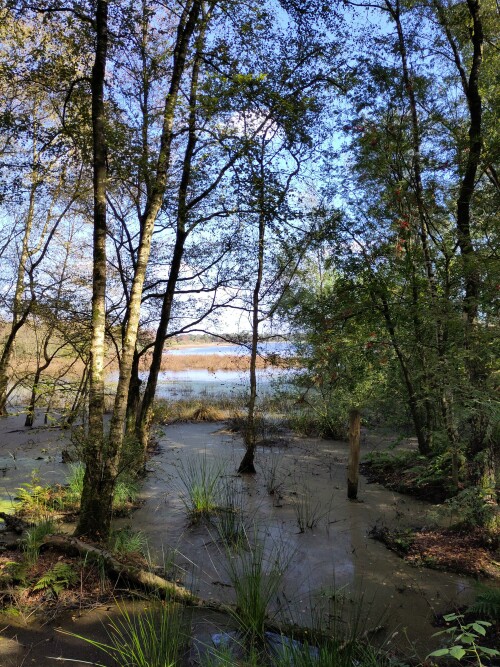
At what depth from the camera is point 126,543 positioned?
4.19 m

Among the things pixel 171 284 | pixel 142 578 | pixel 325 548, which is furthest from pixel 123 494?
pixel 171 284

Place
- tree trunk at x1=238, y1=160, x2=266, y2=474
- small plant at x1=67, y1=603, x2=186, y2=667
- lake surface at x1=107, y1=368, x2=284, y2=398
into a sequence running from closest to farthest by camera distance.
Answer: small plant at x1=67, y1=603, x2=186, y2=667, tree trunk at x1=238, y1=160, x2=266, y2=474, lake surface at x1=107, y1=368, x2=284, y2=398

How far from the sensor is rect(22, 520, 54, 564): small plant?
365 cm

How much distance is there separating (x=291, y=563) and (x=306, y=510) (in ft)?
4.18

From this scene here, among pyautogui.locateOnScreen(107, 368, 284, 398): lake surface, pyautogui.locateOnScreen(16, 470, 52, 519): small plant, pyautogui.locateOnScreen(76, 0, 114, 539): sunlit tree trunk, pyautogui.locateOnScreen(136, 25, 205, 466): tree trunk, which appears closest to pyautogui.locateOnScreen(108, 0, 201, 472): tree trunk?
pyautogui.locateOnScreen(76, 0, 114, 539): sunlit tree trunk

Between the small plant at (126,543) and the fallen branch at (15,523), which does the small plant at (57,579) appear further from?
the fallen branch at (15,523)

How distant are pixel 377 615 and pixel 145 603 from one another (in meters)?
1.77

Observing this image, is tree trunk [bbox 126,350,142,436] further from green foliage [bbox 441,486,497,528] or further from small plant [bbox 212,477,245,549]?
green foliage [bbox 441,486,497,528]

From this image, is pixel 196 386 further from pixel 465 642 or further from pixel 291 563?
pixel 465 642

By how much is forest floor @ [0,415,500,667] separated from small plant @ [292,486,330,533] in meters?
0.03

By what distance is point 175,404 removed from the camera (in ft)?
47.2

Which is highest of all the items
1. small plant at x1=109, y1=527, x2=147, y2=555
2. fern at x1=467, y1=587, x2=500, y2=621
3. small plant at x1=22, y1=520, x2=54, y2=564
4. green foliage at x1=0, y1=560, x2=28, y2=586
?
small plant at x1=22, y1=520, x2=54, y2=564

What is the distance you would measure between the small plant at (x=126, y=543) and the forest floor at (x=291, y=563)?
0.20 m

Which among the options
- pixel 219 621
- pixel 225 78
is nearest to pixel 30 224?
pixel 225 78
